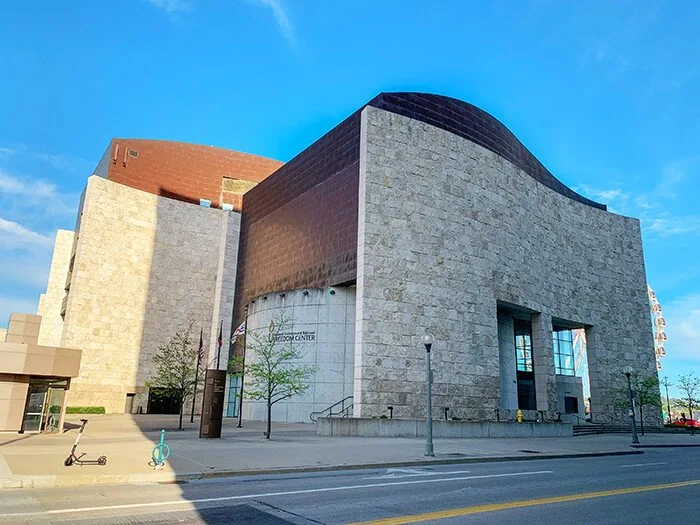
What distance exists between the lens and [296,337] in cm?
3897

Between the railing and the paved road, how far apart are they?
21.0 metres

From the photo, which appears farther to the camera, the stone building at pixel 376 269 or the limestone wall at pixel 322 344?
the limestone wall at pixel 322 344

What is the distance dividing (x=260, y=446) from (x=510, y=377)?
3037 centimetres

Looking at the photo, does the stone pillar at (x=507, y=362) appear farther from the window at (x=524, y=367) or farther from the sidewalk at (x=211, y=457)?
the sidewalk at (x=211, y=457)

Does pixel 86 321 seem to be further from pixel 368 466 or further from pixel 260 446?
pixel 368 466

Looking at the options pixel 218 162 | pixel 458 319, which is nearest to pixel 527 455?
pixel 458 319

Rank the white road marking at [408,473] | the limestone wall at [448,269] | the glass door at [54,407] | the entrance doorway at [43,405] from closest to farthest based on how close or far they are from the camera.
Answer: the white road marking at [408,473] < the entrance doorway at [43,405] < the glass door at [54,407] < the limestone wall at [448,269]

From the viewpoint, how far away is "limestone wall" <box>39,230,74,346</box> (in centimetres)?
6022

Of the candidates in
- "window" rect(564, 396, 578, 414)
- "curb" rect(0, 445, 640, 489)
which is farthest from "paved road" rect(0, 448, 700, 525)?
"window" rect(564, 396, 578, 414)

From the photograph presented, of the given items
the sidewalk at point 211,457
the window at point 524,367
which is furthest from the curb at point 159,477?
the window at point 524,367

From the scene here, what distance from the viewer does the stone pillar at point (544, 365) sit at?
141 feet

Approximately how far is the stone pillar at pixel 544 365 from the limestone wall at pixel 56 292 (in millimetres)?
49363

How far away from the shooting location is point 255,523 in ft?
25.3

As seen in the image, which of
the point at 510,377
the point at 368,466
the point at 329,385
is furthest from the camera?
the point at 510,377
